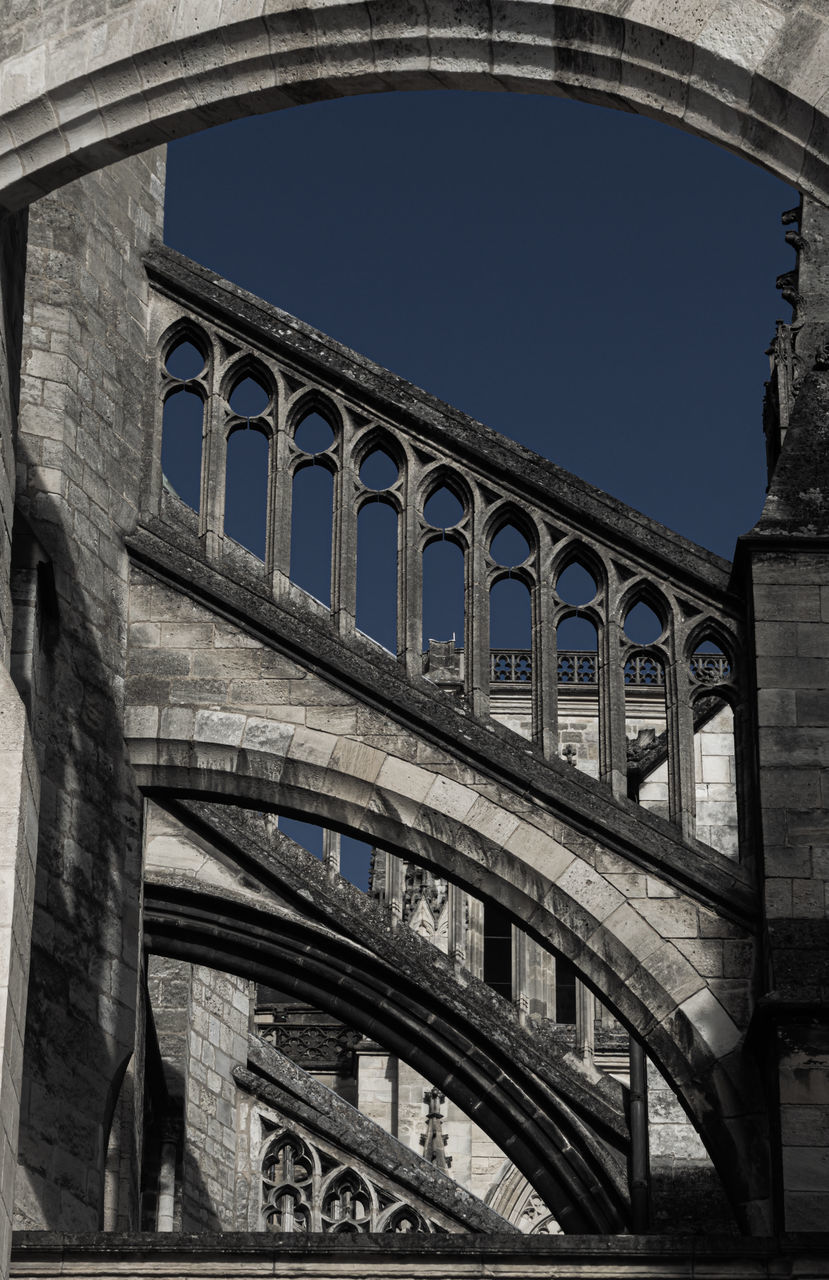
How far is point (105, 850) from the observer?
31.8 feet

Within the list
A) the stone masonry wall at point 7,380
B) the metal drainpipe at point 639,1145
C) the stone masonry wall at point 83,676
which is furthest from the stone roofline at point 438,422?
the stone masonry wall at point 7,380

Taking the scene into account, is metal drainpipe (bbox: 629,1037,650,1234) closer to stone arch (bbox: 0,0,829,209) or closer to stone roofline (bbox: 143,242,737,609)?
stone roofline (bbox: 143,242,737,609)

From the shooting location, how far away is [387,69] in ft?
22.5

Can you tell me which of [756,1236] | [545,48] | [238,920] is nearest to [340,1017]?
[238,920]

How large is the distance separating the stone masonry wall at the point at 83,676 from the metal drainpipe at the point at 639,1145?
2079 mm

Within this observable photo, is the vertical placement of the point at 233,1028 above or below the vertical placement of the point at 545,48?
below

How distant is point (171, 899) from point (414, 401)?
312 centimetres

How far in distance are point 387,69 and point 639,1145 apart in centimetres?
520

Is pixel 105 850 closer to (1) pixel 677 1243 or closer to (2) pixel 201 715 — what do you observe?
(2) pixel 201 715

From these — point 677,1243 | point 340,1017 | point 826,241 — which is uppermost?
point 826,241

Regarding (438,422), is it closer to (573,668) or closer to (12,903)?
(12,903)

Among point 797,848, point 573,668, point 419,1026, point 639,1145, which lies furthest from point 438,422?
point 573,668

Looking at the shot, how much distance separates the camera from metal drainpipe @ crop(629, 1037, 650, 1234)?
32.9 ft

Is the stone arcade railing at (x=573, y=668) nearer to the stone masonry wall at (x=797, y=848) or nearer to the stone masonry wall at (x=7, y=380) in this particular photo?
the stone masonry wall at (x=797, y=848)
